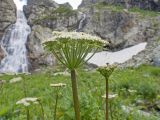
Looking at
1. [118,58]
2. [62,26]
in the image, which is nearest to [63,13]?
[62,26]

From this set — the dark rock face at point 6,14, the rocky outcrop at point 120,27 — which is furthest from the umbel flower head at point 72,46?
the rocky outcrop at point 120,27

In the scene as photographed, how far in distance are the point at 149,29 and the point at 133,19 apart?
389 cm

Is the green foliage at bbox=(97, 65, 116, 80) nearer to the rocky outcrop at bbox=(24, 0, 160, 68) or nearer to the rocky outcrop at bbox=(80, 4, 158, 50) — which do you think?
the rocky outcrop at bbox=(24, 0, 160, 68)

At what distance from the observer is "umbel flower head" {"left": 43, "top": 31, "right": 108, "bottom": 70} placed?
3.47 metres

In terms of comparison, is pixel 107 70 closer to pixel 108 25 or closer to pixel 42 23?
pixel 108 25

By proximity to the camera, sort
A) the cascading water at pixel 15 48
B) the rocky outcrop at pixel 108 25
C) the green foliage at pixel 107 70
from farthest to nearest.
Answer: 1. the rocky outcrop at pixel 108 25
2. the cascading water at pixel 15 48
3. the green foliage at pixel 107 70

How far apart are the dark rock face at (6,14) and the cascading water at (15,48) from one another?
1.66 metres

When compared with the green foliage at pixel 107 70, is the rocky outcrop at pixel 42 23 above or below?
above

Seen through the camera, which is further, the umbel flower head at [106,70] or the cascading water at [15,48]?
the cascading water at [15,48]

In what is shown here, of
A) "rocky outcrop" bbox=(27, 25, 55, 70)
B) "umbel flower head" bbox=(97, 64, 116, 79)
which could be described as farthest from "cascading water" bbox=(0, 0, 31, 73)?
"umbel flower head" bbox=(97, 64, 116, 79)

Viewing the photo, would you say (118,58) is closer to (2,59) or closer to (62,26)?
(62,26)

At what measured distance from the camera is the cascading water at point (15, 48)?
7175cm

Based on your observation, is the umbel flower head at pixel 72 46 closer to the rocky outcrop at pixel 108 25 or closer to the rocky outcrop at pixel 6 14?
the rocky outcrop at pixel 6 14

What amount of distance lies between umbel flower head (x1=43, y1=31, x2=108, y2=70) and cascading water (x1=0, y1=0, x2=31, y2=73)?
66075 millimetres
